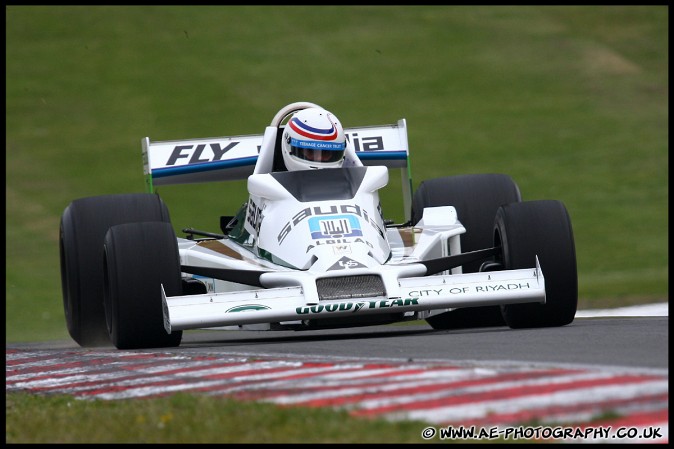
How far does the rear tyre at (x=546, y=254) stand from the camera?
33.9 ft

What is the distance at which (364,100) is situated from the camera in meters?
31.0

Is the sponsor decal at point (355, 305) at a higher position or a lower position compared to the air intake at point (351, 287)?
lower

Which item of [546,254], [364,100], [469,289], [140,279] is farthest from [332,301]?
[364,100]

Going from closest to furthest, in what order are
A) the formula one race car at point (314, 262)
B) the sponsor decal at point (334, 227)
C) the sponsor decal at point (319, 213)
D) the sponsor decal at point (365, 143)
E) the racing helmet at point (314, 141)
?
the formula one race car at point (314, 262) < the sponsor decal at point (334, 227) < the sponsor decal at point (319, 213) < the racing helmet at point (314, 141) < the sponsor decal at point (365, 143)

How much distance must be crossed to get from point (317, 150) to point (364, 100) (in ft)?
64.8

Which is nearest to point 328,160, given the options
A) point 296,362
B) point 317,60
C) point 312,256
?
point 312,256

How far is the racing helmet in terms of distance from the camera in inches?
444

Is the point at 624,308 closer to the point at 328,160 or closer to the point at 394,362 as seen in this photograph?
the point at 328,160

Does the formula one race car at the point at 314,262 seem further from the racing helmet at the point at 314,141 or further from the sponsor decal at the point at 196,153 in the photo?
the sponsor decal at the point at 196,153

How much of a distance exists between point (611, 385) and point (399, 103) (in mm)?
25063

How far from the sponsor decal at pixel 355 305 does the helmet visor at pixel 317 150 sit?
2117mm

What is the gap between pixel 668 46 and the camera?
3600 cm

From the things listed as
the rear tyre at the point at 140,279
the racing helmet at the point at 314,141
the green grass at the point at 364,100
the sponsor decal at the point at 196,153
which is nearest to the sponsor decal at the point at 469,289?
the rear tyre at the point at 140,279

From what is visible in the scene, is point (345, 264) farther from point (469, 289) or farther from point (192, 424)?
point (192, 424)
